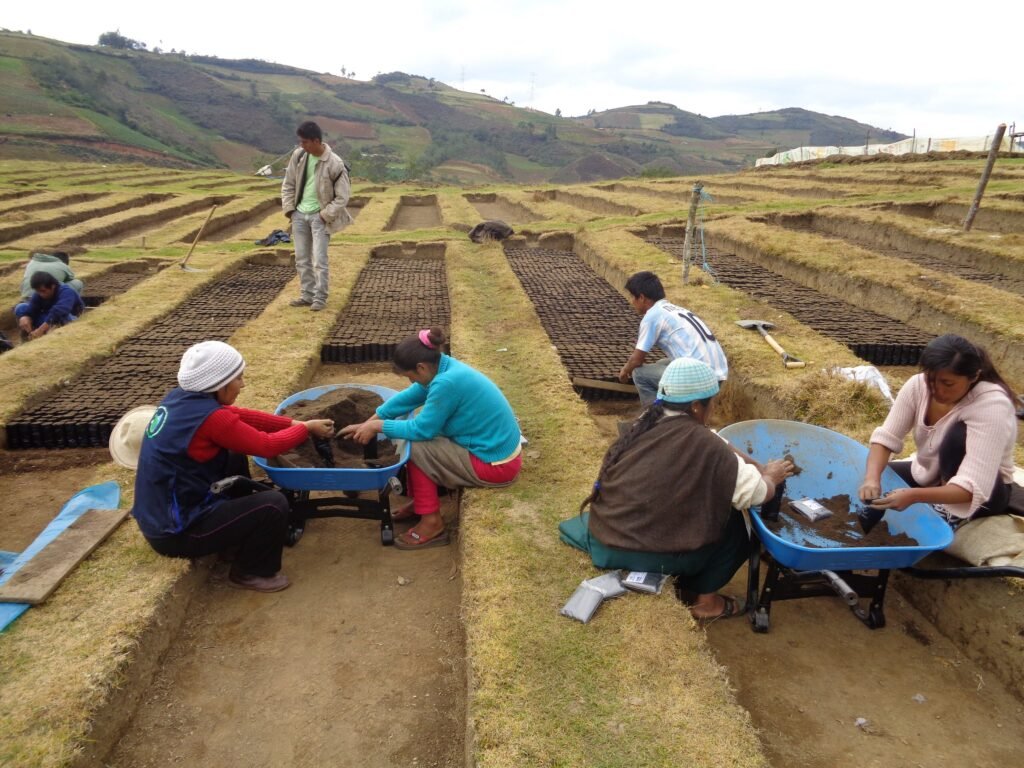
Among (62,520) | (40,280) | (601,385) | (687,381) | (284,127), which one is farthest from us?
(284,127)

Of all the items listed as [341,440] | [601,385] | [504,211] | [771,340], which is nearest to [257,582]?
[341,440]

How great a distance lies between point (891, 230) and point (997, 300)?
5.17 meters

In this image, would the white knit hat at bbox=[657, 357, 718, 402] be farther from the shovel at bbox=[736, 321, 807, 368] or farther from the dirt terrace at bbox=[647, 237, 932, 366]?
the dirt terrace at bbox=[647, 237, 932, 366]

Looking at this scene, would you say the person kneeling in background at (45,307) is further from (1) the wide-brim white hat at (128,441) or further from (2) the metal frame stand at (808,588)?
(2) the metal frame stand at (808,588)

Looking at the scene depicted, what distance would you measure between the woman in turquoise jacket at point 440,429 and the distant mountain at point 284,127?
128 feet

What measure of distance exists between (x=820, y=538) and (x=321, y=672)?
8.47 ft

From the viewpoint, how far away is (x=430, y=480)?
3891 millimetres

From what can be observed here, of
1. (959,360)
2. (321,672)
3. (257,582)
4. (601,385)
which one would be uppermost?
(959,360)

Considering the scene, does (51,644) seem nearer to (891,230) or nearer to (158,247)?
(158,247)

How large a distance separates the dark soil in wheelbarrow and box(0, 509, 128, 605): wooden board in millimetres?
3615

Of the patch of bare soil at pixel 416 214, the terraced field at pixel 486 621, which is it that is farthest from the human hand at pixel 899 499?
the patch of bare soil at pixel 416 214

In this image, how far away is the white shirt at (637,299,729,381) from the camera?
14.8 feet

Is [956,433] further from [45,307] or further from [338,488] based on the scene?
[45,307]

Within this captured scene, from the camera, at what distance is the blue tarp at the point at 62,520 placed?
2.95 m
